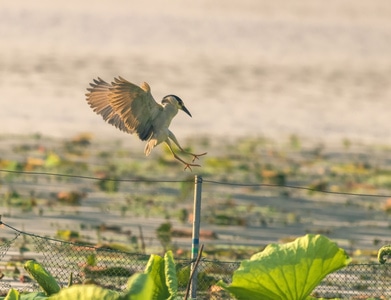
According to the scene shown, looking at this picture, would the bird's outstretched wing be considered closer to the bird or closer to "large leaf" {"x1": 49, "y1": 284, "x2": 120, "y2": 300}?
the bird

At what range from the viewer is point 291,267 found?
7.01 metres

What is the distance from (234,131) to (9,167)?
6426mm

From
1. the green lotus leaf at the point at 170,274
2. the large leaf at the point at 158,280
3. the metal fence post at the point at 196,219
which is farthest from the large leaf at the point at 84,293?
the metal fence post at the point at 196,219

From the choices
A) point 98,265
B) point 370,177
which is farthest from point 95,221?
point 370,177

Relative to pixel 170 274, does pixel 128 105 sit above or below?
above

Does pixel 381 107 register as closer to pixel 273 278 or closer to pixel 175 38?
pixel 175 38

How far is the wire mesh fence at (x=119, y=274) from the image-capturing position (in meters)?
9.25

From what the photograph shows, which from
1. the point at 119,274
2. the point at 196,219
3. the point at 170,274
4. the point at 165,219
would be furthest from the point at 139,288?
the point at 165,219

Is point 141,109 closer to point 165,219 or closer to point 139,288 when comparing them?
point 139,288

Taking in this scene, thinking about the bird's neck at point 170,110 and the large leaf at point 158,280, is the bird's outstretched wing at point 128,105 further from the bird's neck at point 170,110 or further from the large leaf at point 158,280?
the large leaf at point 158,280

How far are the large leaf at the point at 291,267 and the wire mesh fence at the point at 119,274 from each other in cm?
158

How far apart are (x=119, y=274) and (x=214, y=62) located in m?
21.3

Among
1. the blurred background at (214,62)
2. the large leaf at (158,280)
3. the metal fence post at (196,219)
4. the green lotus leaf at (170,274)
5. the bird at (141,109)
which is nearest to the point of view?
the green lotus leaf at (170,274)

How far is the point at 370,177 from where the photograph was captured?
17109 millimetres
